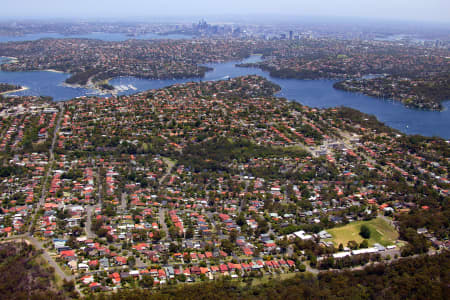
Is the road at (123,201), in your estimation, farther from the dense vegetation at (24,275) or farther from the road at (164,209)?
the dense vegetation at (24,275)

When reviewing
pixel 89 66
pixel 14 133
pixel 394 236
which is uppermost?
pixel 89 66

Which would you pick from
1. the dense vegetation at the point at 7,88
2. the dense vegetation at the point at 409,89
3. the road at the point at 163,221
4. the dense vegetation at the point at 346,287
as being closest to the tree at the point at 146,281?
the dense vegetation at the point at 346,287

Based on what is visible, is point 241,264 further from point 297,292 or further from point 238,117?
point 238,117

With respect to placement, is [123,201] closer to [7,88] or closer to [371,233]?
[371,233]

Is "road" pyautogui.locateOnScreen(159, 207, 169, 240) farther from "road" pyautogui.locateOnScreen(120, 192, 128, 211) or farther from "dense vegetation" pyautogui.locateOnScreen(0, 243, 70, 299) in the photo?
"dense vegetation" pyautogui.locateOnScreen(0, 243, 70, 299)

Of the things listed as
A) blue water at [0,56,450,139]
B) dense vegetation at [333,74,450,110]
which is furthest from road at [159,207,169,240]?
dense vegetation at [333,74,450,110]

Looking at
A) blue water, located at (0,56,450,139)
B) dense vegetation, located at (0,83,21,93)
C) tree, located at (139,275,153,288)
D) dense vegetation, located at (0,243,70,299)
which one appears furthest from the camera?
dense vegetation, located at (0,83,21,93)

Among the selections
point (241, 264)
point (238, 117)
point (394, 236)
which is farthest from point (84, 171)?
point (394, 236)
